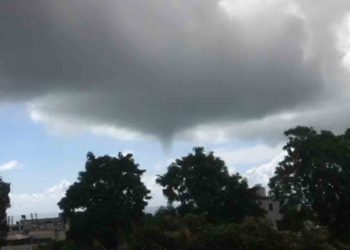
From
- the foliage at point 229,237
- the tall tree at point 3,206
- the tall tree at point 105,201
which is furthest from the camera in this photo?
the tall tree at point 3,206

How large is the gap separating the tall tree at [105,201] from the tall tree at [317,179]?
448 inches

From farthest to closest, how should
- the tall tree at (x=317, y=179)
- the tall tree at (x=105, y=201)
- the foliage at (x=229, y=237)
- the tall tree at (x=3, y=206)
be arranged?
the tall tree at (x=3, y=206) < the tall tree at (x=105, y=201) < the tall tree at (x=317, y=179) < the foliage at (x=229, y=237)

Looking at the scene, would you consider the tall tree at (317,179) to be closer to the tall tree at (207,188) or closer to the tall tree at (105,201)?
the tall tree at (207,188)

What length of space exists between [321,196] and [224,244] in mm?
18201

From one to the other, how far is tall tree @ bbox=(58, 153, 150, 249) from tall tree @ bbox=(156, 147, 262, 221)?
304 cm

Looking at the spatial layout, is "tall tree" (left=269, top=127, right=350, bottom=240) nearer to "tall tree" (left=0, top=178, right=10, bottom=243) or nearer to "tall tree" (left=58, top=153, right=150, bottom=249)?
"tall tree" (left=58, top=153, right=150, bottom=249)

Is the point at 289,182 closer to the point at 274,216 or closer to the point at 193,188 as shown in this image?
the point at 193,188

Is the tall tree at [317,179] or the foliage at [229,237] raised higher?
the tall tree at [317,179]

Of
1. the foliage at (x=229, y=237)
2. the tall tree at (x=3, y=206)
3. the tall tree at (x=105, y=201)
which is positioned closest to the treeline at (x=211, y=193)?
the tall tree at (x=105, y=201)

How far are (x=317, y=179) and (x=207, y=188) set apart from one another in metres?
8.35

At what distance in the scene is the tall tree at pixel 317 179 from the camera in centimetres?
5347

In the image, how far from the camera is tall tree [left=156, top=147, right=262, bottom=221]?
54812mm

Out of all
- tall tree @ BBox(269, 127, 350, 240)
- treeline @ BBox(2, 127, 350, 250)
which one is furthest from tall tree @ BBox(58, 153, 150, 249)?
tall tree @ BBox(269, 127, 350, 240)

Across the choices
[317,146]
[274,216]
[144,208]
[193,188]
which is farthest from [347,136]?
[274,216]
